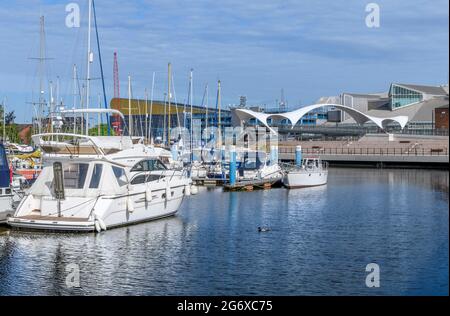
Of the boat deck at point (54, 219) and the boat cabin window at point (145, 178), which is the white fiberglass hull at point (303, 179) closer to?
the boat cabin window at point (145, 178)

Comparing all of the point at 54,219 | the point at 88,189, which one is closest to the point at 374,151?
the point at 88,189

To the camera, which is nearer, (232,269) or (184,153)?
(232,269)

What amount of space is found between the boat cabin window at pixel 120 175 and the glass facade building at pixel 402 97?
111917 millimetres

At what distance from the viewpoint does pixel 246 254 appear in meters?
27.2

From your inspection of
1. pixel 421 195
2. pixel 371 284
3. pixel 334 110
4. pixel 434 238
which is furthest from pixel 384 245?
pixel 334 110

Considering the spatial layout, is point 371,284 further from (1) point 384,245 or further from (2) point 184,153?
(2) point 184,153

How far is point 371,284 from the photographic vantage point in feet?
72.7

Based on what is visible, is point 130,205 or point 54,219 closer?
point 54,219

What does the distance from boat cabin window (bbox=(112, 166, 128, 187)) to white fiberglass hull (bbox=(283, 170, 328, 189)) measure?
27.1m

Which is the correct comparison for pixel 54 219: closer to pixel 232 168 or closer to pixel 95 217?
pixel 95 217

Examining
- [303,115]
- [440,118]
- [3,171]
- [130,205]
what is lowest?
[130,205]

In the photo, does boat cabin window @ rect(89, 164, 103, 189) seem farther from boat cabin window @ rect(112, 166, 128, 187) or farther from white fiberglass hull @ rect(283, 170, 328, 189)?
white fiberglass hull @ rect(283, 170, 328, 189)

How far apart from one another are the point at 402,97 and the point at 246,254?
382 feet

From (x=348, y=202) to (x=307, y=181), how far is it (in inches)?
498
